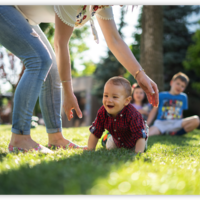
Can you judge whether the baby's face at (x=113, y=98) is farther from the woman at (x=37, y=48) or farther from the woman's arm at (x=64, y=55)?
the woman's arm at (x=64, y=55)

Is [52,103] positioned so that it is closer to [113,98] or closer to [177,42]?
[113,98]

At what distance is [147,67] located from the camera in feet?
23.9

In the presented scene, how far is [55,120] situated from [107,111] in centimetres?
64

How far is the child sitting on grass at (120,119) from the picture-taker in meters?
2.46

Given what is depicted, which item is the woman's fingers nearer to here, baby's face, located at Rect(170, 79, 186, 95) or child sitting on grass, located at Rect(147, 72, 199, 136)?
child sitting on grass, located at Rect(147, 72, 199, 136)

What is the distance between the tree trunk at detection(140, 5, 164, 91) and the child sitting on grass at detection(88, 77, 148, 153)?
16.1 feet

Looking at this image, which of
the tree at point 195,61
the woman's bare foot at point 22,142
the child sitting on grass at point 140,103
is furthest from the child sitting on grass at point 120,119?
the tree at point 195,61

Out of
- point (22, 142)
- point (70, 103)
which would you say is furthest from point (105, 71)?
point (22, 142)

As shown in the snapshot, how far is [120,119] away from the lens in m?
2.54

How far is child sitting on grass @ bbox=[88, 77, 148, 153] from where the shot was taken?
2455mm

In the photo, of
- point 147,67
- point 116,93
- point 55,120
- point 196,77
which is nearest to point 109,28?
point 116,93

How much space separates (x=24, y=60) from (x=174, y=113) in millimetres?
4341
